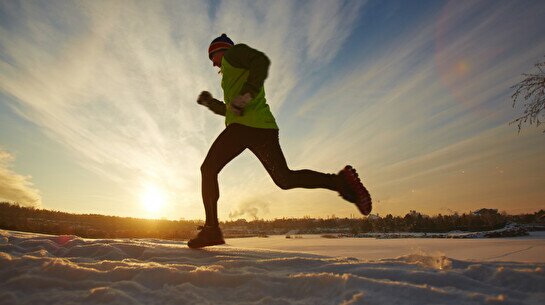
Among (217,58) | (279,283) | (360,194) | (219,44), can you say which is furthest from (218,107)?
(279,283)

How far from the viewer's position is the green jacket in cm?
301

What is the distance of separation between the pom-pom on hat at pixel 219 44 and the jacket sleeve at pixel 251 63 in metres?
0.30

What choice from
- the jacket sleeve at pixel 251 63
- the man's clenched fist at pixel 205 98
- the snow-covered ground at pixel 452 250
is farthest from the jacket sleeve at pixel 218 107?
the snow-covered ground at pixel 452 250

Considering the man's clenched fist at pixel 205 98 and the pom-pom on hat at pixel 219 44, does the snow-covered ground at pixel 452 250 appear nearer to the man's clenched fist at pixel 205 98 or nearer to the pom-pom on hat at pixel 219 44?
the man's clenched fist at pixel 205 98

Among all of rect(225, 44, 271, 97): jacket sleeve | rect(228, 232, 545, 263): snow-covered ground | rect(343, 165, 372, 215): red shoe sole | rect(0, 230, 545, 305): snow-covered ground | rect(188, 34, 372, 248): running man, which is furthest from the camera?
rect(343, 165, 372, 215): red shoe sole

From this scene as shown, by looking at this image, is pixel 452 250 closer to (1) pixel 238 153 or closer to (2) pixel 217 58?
(1) pixel 238 153

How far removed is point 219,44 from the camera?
3.49m

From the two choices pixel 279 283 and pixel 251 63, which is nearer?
pixel 279 283

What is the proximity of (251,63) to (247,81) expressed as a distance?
203 mm

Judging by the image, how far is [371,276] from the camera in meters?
1.66

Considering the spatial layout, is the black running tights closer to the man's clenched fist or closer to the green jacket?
A: the green jacket

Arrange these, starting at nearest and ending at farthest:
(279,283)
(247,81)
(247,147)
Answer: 1. (279,283)
2. (247,81)
3. (247,147)

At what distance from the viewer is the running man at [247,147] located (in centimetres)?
317

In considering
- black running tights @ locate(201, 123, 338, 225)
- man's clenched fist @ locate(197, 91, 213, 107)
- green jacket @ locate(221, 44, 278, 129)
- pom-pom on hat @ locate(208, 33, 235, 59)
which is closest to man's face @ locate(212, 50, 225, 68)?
pom-pom on hat @ locate(208, 33, 235, 59)
